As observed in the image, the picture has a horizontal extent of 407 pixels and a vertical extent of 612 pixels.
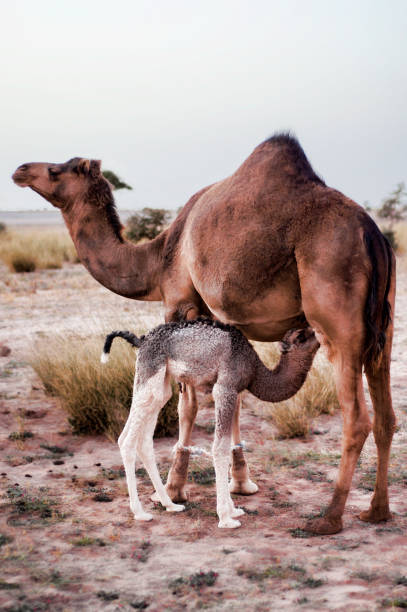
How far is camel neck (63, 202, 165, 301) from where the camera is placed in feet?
20.3

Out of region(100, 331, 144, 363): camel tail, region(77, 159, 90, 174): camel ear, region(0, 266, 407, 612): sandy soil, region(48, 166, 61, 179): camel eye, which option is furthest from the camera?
region(48, 166, 61, 179): camel eye

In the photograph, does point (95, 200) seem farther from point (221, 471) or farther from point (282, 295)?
point (221, 471)

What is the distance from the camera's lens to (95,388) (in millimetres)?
7941

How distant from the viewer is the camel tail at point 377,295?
4.75 meters

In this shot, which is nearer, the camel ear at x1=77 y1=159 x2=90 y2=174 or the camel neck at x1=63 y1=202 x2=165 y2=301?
the camel neck at x1=63 y1=202 x2=165 y2=301

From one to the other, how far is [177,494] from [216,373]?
4.23 feet

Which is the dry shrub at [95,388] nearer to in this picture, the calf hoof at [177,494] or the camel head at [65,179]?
the calf hoof at [177,494]

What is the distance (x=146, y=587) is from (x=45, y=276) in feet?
57.2

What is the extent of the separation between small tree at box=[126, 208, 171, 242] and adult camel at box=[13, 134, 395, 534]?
18517mm

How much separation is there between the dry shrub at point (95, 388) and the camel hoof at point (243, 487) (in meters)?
1.79

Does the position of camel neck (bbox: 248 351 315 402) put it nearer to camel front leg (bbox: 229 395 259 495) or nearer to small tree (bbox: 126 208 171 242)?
camel front leg (bbox: 229 395 259 495)

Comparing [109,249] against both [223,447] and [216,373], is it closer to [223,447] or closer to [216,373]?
[216,373]

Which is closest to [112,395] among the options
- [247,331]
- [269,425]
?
[269,425]

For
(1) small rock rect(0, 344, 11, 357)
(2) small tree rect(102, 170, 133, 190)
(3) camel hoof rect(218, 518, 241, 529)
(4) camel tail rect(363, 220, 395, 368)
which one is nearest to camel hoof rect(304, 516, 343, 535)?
(3) camel hoof rect(218, 518, 241, 529)
